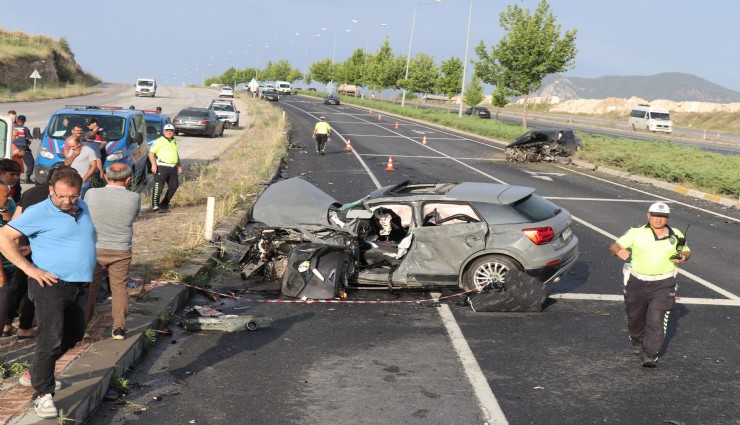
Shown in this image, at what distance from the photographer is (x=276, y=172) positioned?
78.2 feet

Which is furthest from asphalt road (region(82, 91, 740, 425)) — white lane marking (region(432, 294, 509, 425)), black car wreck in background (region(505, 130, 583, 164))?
black car wreck in background (region(505, 130, 583, 164))

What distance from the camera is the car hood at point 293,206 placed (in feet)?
36.9

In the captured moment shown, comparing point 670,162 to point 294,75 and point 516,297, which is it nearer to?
point 516,297

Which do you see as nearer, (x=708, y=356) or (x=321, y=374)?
(x=321, y=374)

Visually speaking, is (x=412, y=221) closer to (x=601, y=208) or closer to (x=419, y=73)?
(x=601, y=208)

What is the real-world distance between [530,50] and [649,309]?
38994mm

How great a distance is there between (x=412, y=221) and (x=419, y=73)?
80532 millimetres

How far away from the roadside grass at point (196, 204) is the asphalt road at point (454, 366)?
2257 mm

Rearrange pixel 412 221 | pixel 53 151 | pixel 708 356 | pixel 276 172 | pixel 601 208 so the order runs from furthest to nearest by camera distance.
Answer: pixel 276 172
pixel 601 208
pixel 53 151
pixel 412 221
pixel 708 356

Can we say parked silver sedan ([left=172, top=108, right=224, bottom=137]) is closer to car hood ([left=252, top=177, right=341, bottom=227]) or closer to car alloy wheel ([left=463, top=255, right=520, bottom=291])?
car hood ([left=252, top=177, right=341, bottom=227])

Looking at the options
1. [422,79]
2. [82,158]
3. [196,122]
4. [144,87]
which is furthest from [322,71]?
[82,158]

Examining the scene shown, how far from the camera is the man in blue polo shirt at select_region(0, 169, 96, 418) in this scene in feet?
18.0

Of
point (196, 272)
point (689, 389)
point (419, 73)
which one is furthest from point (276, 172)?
point (419, 73)

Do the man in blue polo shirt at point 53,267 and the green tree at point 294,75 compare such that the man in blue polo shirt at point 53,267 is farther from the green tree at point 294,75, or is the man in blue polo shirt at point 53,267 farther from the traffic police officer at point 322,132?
the green tree at point 294,75
